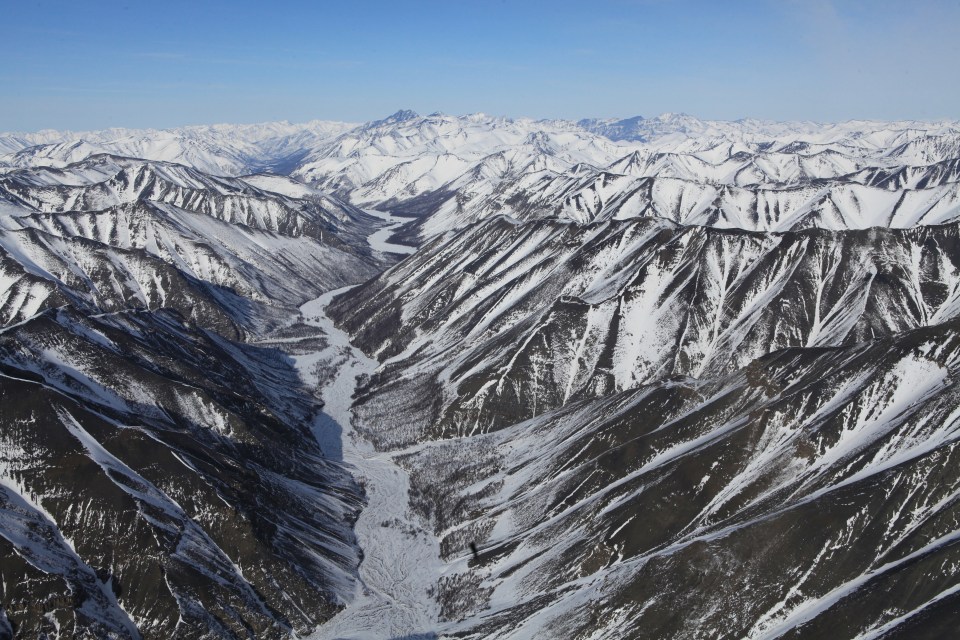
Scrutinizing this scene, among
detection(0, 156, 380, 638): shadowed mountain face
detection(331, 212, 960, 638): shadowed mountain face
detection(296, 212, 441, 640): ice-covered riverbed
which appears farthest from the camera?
detection(296, 212, 441, 640): ice-covered riverbed

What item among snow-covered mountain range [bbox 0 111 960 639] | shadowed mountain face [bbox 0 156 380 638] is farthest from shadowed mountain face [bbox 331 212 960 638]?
shadowed mountain face [bbox 0 156 380 638]

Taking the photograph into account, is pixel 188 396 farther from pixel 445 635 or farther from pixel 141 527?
pixel 445 635

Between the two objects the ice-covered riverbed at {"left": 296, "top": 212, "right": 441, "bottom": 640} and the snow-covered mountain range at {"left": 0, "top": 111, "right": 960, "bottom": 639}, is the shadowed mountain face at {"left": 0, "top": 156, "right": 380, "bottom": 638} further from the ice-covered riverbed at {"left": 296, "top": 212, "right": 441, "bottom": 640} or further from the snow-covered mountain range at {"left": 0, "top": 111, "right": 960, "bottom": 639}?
the ice-covered riverbed at {"left": 296, "top": 212, "right": 441, "bottom": 640}

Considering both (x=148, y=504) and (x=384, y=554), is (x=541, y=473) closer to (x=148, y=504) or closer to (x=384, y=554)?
(x=384, y=554)

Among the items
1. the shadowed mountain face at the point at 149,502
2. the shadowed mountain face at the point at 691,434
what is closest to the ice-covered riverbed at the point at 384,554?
the shadowed mountain face at the point at 149,502

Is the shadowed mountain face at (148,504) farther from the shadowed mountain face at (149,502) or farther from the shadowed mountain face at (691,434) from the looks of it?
the shadowed mountain face at (691,434)

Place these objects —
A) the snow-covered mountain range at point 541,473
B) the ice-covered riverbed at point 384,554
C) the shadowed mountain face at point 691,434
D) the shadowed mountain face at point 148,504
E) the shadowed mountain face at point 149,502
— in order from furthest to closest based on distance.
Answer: the ice-covered riverbed at point 384,554 < the shadowed mountain face at point 148,504 < the shadowed mountain face at point 149,502 < the snow-covered mountain range at point 541,473 < the shadowed mountain face at point 691,434

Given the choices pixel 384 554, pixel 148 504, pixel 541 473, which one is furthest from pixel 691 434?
pixel 148 504

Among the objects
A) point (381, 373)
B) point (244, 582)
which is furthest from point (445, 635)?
point (381, 373)

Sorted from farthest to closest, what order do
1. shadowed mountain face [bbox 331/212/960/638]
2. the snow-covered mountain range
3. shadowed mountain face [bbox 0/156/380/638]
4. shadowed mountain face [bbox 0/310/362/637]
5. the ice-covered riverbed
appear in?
the ice-covered riverbed
shadowed mountain face [bbox 0/310/362/637]
shadowed mountain face [bbox 0/156/380/638]
the snow-covered mountain range
shadowed mountain face [bbox 331/212/960/638]
